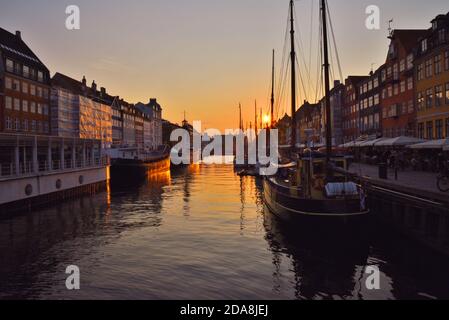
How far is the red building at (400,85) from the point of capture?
187ft

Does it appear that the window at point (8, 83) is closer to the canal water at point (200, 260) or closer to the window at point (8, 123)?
the window at point (8, 123)

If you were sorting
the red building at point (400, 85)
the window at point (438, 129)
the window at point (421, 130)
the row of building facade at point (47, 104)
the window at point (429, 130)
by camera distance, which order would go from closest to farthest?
the window at point (438, 129) → the window at point (429, 130) → the window at point (421, 130) → the red building at point (400, 85) → the row of building facade at point (47, 104)

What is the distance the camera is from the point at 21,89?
76.4 metres

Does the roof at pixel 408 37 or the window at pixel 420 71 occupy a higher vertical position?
the roof at pixel 408 37

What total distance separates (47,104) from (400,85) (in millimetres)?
67571

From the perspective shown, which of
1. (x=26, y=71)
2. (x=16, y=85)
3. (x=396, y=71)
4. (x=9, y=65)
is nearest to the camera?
(x=396, y=71)

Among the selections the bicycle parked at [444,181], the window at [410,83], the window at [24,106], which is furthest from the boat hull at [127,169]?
the bicycle parked at [444,181]

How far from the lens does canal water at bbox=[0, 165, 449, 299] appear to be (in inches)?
642

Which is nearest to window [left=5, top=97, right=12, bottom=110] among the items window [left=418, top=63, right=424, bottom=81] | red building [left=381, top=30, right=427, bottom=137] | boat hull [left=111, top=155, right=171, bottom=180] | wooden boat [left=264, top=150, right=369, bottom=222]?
boat hull [left=111, top=155, right=171, bottom=180]

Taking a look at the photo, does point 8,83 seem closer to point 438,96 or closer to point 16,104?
point 16,104

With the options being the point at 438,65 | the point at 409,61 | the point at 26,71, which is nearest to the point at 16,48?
the point at 26,71

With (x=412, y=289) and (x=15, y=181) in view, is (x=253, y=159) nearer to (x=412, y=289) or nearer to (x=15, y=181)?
(x=15, y=181)

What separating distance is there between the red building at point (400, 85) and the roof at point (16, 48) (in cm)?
6306
